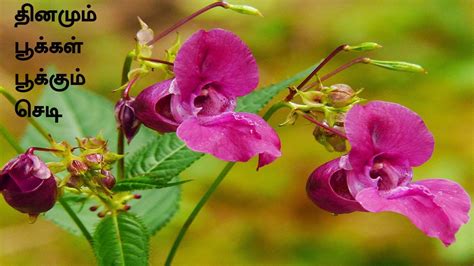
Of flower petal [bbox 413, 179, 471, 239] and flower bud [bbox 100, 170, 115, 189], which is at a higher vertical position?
flower petal [bbox 413, 179, 471, 239]

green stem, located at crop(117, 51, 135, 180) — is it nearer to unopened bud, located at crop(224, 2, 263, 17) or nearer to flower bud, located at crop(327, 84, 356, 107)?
unopened bud, located at crop(224, 2, 263, 17)

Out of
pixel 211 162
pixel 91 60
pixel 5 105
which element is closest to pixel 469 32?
pixel 211 162

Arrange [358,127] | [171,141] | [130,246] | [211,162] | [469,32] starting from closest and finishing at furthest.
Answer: [358,127]
[130,246]
[171,141]
[211,162]
[469,32]

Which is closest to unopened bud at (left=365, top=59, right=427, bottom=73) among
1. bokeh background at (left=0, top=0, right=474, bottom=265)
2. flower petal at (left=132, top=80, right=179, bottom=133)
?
flower petal at (left=132, top=80, right=179, bottom=133)

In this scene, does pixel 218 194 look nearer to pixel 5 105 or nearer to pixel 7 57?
pixel 5 105

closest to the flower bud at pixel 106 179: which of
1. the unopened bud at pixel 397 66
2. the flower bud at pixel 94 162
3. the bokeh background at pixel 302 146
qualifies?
the flower bud at pixel 94 162
